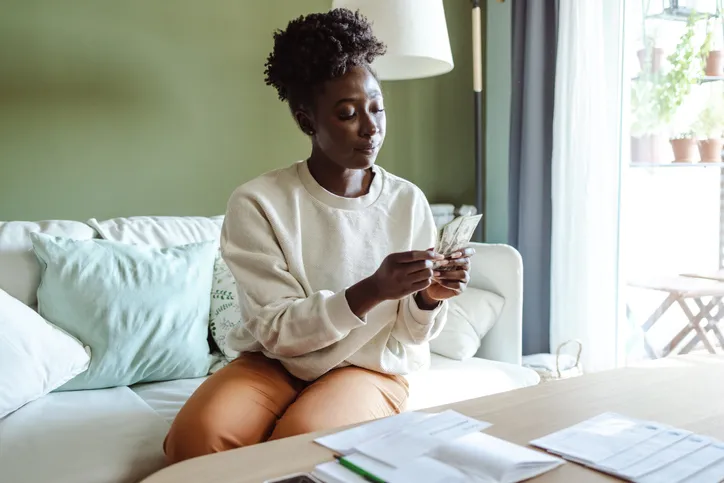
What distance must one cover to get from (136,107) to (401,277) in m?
1.47

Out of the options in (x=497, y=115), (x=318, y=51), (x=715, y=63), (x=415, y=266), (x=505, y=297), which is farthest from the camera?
(x=497, y=115)

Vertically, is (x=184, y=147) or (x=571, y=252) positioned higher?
(x=184, y=147)

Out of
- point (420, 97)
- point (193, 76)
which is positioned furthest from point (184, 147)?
point (420, 97)

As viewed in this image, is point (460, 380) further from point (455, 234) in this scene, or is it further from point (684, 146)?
point (684, 146)

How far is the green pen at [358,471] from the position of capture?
841 millimetres

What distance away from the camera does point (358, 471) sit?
0.87 meters

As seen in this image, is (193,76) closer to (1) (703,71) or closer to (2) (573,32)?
(2) (573,32)

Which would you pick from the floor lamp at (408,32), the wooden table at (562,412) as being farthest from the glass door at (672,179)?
the wooden table at (562,412)

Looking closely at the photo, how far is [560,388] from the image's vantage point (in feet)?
4.07

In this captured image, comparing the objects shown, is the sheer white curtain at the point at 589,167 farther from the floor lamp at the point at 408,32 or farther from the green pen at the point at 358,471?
the green pen at the point at 358,471

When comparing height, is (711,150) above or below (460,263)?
above

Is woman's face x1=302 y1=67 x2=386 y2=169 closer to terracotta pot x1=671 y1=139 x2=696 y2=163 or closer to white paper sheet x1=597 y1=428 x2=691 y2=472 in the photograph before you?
white paper sheet x1=597 y1=428 x2=691 y2=472

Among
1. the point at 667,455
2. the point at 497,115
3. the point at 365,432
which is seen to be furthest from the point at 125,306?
the point at 497,115

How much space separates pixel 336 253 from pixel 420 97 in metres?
1.67
